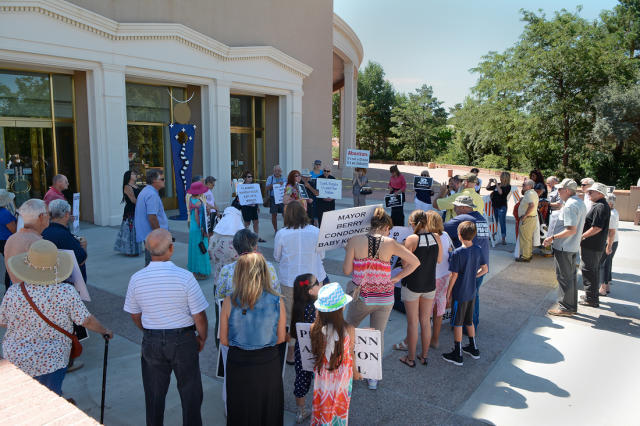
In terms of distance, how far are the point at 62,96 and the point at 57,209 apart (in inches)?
366

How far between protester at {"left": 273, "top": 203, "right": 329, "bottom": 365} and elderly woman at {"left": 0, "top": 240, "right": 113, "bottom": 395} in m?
1.87

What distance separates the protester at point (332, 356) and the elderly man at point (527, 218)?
734 cm

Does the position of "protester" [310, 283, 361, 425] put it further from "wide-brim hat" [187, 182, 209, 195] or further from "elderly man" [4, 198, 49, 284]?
"wide-brim hat" [187, 182, 209, 195]

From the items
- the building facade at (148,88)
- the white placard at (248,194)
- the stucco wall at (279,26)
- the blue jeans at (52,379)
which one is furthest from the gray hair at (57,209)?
the stucco wall at (279,26)

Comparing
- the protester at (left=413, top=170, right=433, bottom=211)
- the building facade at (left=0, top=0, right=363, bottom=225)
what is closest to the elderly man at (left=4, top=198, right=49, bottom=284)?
the protester at (left=413, top=170, right=433, bottom=211)

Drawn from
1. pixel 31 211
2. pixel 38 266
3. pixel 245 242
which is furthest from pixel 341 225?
pixel 31 211

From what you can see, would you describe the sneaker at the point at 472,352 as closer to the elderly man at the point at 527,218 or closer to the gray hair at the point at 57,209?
the gray hair at the point at 57,209

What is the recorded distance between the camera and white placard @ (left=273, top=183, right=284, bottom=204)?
1115cm

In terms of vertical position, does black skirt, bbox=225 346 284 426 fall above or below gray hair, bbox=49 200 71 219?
below

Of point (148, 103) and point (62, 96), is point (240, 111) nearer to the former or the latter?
point (148, 103)

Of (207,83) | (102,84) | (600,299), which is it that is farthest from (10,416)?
(207,83)

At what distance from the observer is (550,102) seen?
1070 inches

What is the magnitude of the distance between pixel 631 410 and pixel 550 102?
26343 mm

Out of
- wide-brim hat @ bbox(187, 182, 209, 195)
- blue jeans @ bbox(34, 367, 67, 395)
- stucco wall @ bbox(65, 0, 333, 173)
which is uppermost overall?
stucco wall @ bbox(65, 0, 333, 173)
